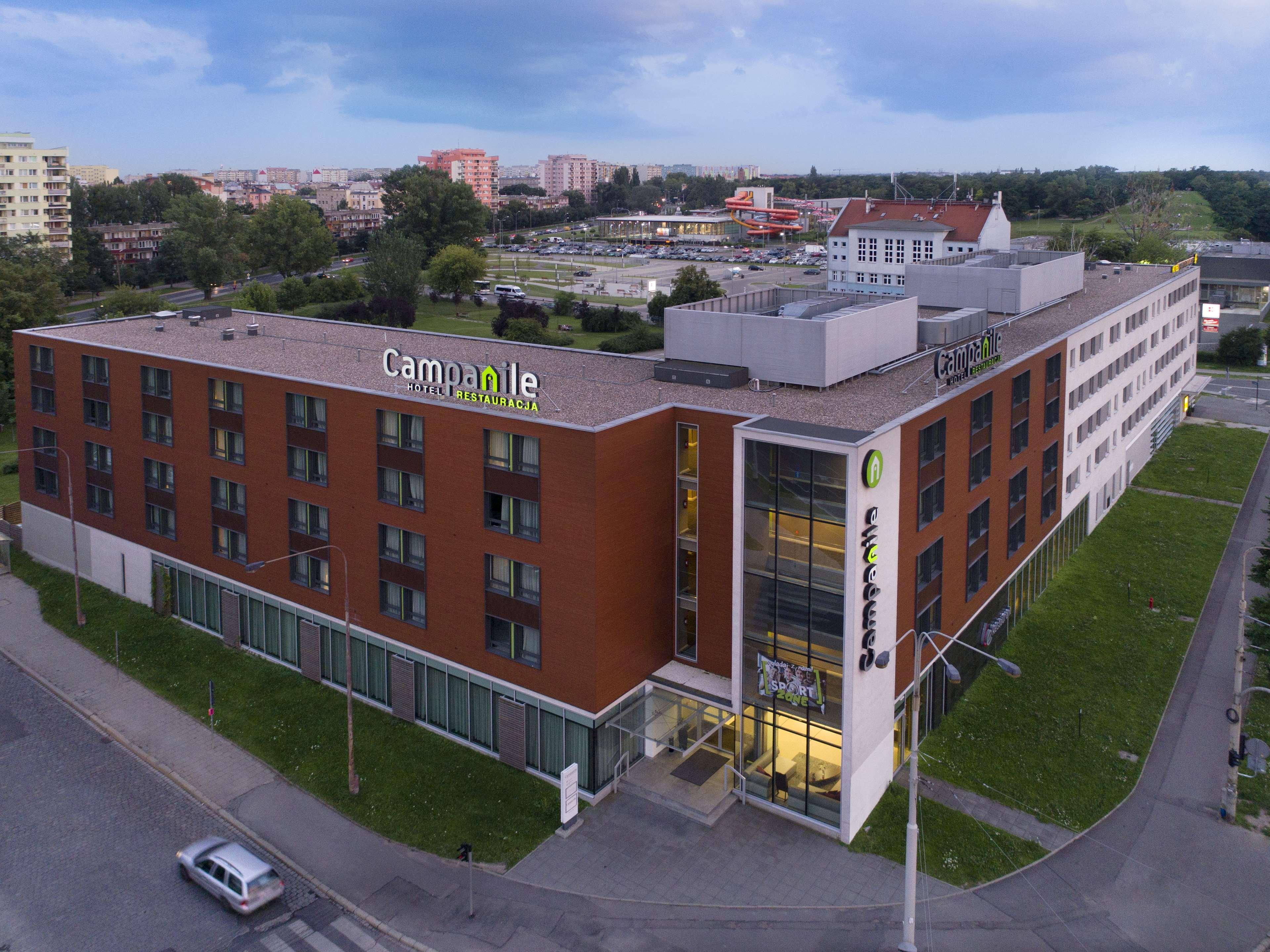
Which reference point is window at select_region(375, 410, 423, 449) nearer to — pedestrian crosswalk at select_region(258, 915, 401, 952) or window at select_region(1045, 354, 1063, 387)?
pedestrian crosswalk at select_region(258, 915, 401, 952)

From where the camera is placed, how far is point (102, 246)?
17900cm

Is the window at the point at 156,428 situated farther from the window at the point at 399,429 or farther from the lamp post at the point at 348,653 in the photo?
the window at the point at 399,429

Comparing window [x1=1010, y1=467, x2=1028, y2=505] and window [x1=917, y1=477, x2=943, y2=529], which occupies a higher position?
window [x1=917, y1=477, x2=943, y2=529]

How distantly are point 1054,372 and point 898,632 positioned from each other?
22.8 m

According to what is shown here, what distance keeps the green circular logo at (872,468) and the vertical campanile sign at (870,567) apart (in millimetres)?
10

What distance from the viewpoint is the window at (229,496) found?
154 ft

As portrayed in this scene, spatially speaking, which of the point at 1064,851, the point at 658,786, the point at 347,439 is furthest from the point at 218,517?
→ the point at 1064,851

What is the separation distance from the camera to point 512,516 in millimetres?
36719

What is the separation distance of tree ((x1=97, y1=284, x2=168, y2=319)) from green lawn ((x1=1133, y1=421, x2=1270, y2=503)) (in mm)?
102147

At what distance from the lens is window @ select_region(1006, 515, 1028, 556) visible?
47.7m

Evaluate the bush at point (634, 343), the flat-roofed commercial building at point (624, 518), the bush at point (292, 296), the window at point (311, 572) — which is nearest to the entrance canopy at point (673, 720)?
the flat-roofed commercial building at point (624, 518)

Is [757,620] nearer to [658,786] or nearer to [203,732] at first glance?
[658,786]

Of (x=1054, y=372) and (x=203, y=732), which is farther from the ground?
(x=1054, y=372)

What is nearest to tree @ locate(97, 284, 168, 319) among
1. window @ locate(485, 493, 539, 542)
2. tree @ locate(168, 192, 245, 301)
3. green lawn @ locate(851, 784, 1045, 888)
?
tree @ locate(168, 192, 245, 301)
